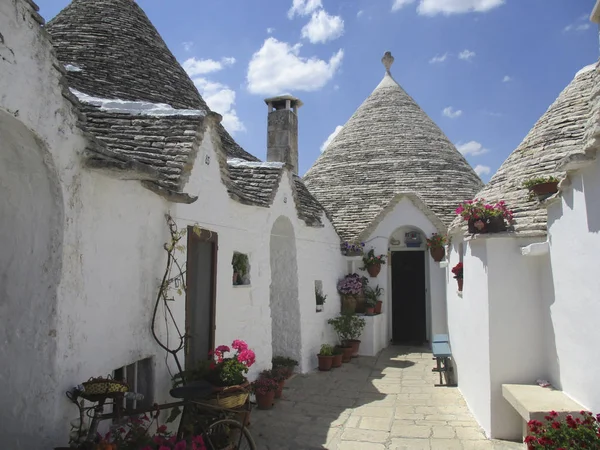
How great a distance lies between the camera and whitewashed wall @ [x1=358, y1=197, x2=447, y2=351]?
12.3 metres

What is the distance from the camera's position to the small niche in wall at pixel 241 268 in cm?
751

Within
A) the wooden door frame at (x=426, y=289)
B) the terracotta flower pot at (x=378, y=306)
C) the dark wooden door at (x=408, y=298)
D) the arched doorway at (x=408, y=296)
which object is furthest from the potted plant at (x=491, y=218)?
the dark wooden door at (x=408, y=298)

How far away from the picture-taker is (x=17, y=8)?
A: 314 centimetres

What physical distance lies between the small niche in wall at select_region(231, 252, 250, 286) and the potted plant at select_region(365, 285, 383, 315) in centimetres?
527

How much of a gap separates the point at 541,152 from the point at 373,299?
6.46 metres

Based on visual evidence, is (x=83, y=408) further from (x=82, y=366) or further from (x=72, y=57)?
(x=72, y=57)

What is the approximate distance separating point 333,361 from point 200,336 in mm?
4703

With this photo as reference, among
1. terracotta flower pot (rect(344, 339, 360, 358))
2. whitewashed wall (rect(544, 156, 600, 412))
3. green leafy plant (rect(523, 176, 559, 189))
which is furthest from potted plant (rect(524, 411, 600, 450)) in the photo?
terracotta flower pot (rect(344, 339, 360, 358))

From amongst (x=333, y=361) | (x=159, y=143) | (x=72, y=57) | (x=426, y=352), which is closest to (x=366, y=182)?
(x=426, y=352)

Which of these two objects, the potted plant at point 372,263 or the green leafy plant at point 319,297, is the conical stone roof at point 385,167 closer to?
the potted plant at point 372,263

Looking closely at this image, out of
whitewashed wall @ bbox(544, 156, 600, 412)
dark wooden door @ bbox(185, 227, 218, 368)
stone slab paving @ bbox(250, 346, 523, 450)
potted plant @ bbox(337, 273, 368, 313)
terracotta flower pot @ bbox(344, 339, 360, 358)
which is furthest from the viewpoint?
potted plant @ bbox(337, 273, 368, 313)

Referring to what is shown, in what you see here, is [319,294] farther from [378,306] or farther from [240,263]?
[240,263]

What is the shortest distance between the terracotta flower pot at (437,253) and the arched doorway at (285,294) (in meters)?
4.55

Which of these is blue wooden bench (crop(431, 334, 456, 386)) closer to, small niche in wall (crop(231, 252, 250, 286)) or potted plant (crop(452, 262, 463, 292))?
potted plant (crop(452, 262, 463, 292))
